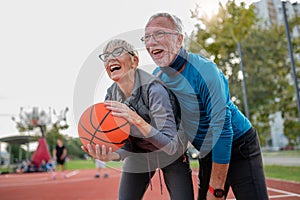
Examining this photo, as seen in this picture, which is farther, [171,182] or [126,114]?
[171,182]

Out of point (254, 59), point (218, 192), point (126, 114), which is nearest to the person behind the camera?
point (126, 114)

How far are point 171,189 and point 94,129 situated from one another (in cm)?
63

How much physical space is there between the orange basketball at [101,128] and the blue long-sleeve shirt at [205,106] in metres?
0.41

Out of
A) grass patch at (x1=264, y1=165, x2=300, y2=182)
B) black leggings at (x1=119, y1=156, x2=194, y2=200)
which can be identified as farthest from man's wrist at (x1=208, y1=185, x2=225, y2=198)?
grass patch at (x1=264, y1=165, x2=300, y2=182)

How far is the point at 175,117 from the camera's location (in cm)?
197

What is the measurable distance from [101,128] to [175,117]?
1.44ft

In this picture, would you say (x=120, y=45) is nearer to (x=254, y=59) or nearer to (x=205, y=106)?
(x=205, y=106)

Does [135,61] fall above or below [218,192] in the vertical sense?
above

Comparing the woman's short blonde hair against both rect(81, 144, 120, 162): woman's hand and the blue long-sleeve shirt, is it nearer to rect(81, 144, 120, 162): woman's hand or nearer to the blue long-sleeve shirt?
the blue long-sleeve shirt

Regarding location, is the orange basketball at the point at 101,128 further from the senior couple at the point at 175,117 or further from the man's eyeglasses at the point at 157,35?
the man's eyeglasses at the point at 157,35

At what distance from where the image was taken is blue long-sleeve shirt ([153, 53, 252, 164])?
5.97ft

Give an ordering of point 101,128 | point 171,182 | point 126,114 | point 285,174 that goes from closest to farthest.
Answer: point 126,114 < point 101,128 < point 171,182 < point 285,174

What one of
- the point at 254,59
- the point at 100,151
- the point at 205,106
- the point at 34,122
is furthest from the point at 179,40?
the point at 34,122

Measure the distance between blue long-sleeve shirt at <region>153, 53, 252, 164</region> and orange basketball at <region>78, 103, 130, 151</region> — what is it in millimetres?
407
